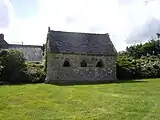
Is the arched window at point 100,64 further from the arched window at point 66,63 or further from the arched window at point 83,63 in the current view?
the arched window at point 66,63

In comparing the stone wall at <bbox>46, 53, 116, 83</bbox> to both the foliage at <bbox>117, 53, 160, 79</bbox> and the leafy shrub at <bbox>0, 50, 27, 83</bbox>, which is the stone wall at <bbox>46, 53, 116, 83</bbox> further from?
the foliage at <bbox>117, 53, 160, 79</bbox>

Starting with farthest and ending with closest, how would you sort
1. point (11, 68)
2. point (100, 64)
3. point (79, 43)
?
point (100, 64)
point (79, 43)
point (11, 68)

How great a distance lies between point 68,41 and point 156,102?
92.2 ft

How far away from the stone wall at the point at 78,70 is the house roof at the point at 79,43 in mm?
870

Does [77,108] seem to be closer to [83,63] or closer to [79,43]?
[83,63]

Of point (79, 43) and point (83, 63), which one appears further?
point (79, 43)

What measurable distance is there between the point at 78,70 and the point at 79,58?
1805mm

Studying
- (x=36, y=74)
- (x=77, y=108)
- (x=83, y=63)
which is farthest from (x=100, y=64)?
(x=77, y=108)

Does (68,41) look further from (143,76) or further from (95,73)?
(143,76)

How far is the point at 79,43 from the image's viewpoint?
5191 centimetres

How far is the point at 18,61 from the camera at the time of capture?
48375 millimetres

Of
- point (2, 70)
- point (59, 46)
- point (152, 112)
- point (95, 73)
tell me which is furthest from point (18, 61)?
point (152, 112)

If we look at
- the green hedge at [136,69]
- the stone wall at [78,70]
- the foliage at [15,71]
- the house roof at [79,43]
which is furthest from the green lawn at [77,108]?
the green hedge at [136,69]

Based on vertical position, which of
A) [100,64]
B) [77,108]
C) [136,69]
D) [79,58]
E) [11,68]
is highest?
[79,58]
